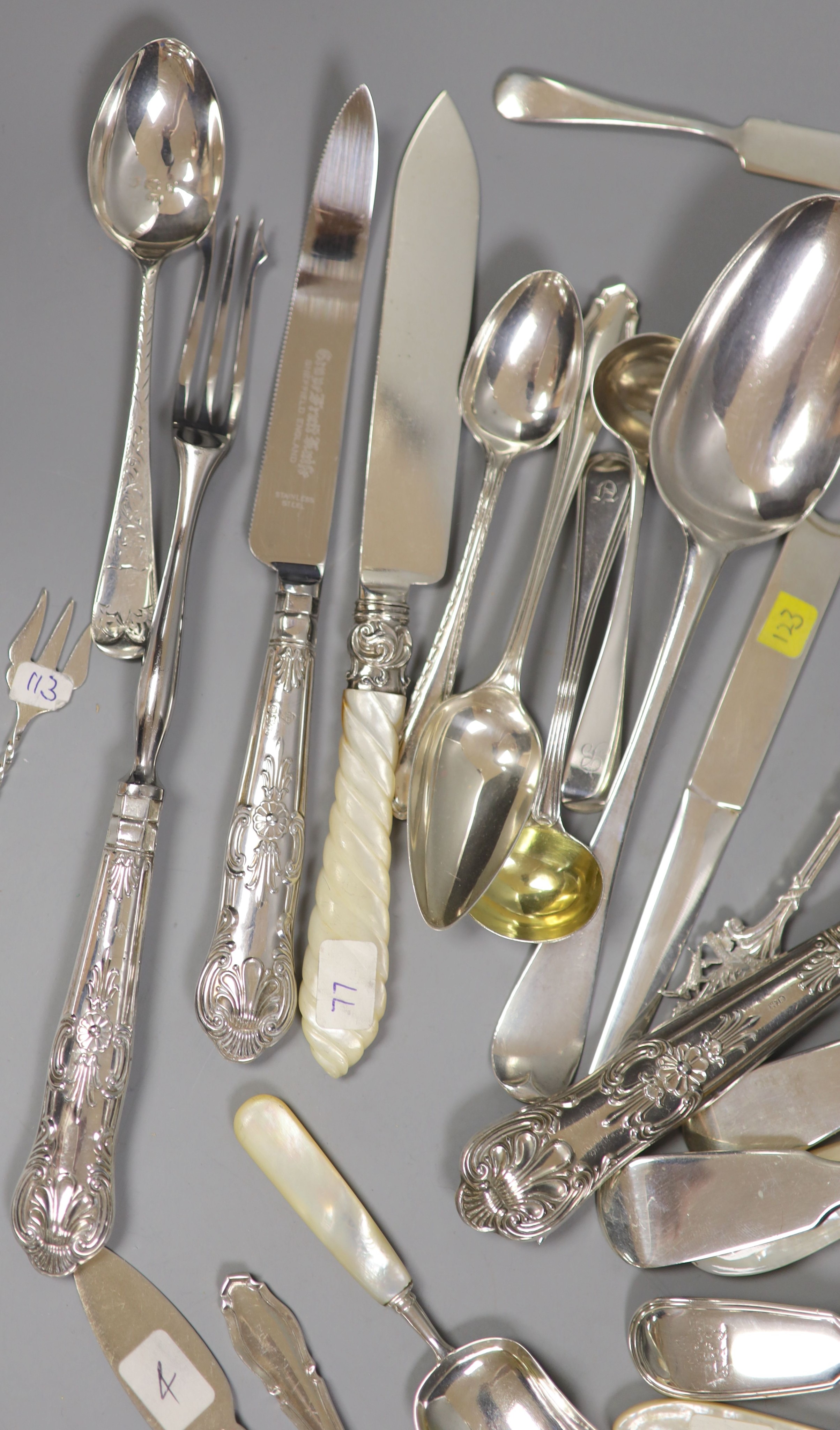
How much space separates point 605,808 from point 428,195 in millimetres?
568

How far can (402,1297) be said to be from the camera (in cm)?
76

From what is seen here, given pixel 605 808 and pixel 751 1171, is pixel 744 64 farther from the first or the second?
pixel 751 1171

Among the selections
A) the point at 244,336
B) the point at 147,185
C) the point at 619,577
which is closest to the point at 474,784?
the point at 619,577

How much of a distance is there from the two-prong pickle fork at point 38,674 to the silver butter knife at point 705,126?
0.62 metres

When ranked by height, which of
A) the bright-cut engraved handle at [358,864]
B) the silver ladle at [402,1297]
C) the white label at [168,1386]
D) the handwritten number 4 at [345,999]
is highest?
the bright-cut engraved handle at [358,864]

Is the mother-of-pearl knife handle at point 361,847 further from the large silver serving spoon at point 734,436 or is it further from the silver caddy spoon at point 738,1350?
the silver caddy spoon at point 738,1350

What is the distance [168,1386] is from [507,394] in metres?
0.84

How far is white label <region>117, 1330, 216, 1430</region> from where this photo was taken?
2.44 ft

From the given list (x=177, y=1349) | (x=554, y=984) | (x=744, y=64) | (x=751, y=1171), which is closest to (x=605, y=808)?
(x=554, y=984)

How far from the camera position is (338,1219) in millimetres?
763

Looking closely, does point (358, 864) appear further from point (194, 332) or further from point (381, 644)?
point (194, 332)

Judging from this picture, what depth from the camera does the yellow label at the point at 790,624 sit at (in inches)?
32.6

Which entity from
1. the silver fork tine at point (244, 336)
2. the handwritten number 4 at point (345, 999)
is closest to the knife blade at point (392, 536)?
the handwritten number 4 at point (345, 999)

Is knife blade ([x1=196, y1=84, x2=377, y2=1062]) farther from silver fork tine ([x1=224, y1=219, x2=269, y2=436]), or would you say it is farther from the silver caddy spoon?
the silver caddy spoon
